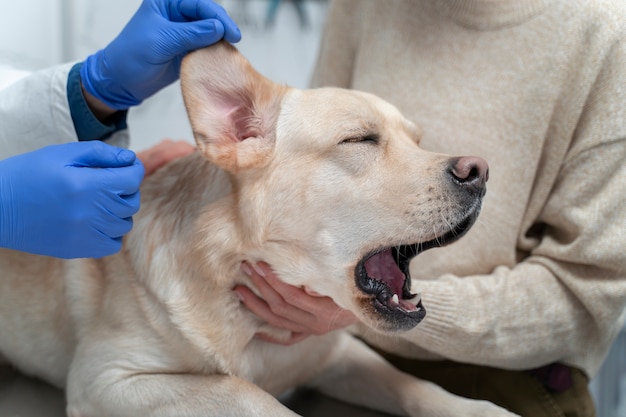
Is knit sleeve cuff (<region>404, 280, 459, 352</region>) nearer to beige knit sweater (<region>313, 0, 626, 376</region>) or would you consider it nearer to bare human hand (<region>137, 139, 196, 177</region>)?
beige knit sweater (<region>313, 0, 626, 376</region>)

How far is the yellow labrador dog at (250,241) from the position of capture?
0.94m

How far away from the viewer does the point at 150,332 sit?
1.01 metres

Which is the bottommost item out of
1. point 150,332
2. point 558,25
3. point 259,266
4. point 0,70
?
point 150,332

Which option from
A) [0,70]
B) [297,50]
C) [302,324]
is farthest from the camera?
[297,50]

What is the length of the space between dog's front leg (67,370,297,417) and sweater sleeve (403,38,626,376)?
34 cm

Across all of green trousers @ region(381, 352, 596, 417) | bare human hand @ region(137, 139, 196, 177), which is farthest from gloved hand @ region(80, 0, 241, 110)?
green trousers @ region(381, 352, 596, 417)

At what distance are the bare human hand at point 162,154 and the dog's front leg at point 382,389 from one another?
54 cm

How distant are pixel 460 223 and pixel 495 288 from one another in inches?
10.9

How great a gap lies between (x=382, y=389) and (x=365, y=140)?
49cm

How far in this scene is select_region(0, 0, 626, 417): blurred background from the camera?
1.60m

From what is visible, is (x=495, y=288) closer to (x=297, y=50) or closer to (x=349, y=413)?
(x=349, y=413)

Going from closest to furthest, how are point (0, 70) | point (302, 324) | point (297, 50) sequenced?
point (302, 324), point (0, 70), point (297, 50)

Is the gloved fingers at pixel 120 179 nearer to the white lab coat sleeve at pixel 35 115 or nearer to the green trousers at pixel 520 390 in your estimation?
the white lab coat sleeve at pixel 35 115

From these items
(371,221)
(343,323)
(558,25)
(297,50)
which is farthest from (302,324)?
(297,50)
